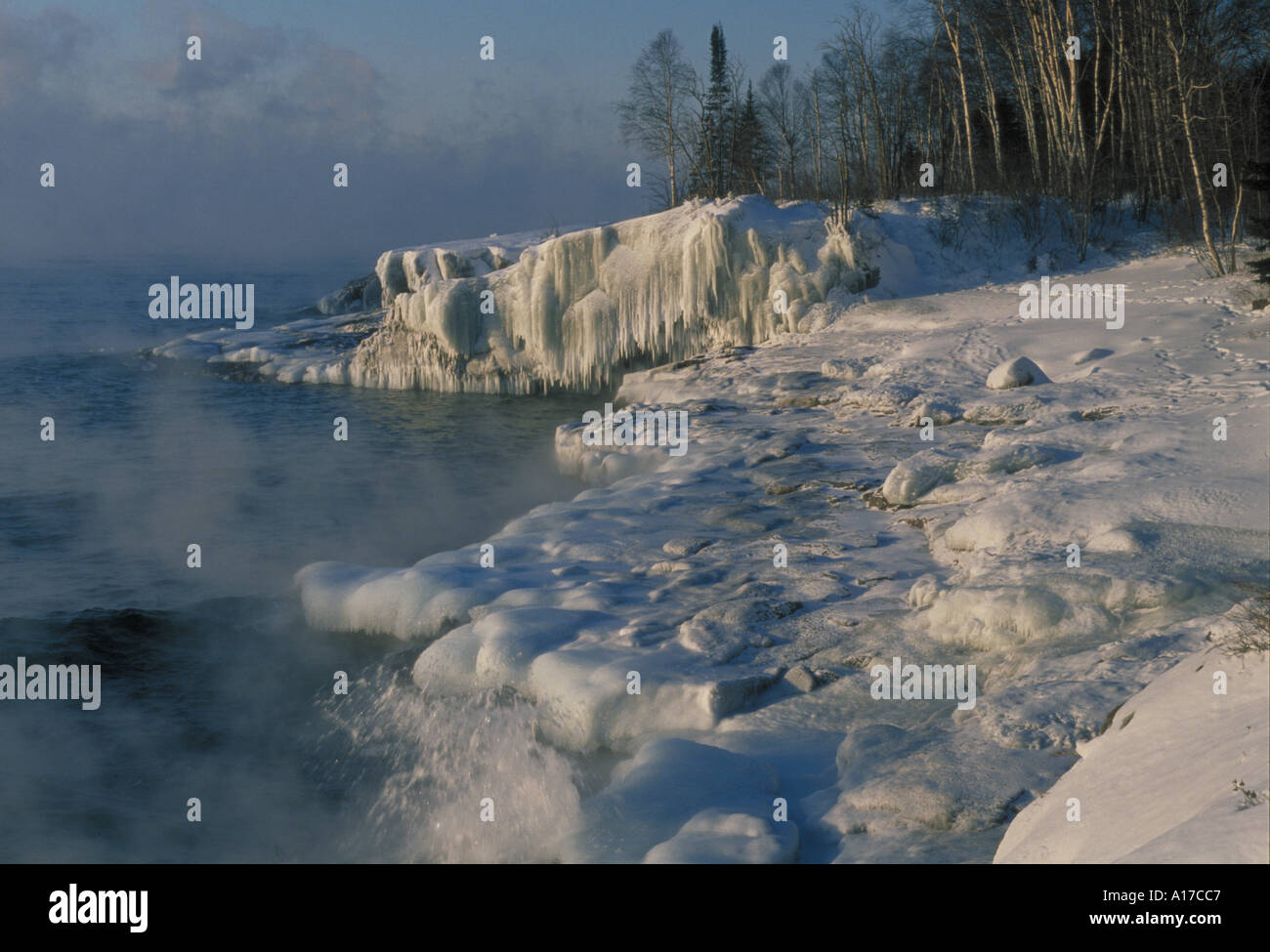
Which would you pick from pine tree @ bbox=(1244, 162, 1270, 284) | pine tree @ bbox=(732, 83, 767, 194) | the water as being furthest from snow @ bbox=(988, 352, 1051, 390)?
pine tree @ bbox=(732, 83, 767, 194)

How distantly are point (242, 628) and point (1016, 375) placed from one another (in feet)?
32.3

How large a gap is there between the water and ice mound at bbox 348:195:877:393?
1.39m

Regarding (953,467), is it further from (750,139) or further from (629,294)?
(750,139)

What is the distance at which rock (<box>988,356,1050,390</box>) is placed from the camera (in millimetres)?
13461

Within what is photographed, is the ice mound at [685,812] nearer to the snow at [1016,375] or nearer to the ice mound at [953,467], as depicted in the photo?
the ice mound at [953,467]

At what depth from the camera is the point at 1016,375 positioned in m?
13.5

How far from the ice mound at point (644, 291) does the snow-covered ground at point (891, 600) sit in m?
A: 3.26

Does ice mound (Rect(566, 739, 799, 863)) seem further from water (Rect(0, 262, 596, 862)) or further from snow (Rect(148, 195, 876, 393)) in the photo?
snow (Rect(148, 195, 876, 393))

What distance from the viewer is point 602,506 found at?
1166 centimetres

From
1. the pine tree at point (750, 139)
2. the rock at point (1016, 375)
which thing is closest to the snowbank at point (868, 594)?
the rock at point (1016, 375)

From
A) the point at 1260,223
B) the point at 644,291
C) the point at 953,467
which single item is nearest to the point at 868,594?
the point at 953,467

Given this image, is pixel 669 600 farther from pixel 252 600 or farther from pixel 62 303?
pixel 62 303

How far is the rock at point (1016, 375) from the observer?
44.2ft
